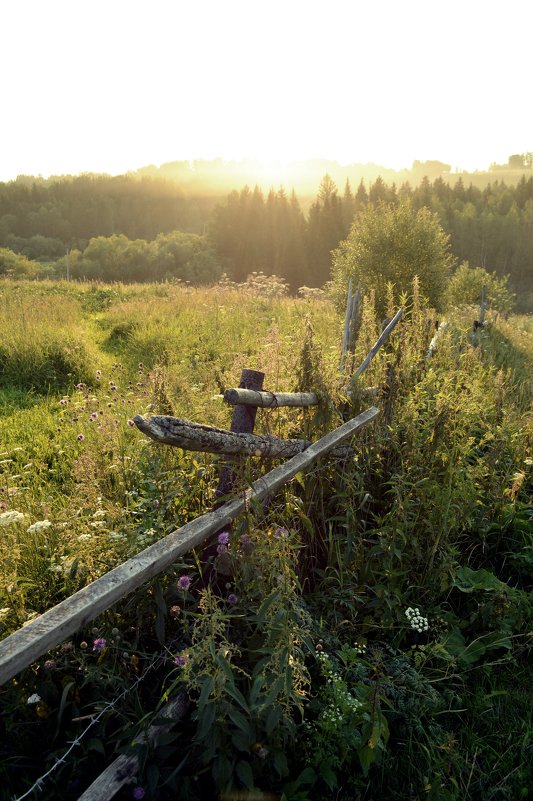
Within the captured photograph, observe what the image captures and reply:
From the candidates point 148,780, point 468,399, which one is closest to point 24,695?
point 148,780

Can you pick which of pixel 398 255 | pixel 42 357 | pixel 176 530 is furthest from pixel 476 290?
pixel 176 530

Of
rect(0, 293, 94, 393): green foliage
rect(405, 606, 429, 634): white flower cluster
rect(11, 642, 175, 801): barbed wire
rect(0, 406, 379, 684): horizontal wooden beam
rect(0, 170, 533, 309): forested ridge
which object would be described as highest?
rect(0, 406, 379, 684): horizontal wooden beam

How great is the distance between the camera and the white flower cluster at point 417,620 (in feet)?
11.2

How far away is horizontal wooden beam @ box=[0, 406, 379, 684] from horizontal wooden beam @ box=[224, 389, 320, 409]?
44 cm

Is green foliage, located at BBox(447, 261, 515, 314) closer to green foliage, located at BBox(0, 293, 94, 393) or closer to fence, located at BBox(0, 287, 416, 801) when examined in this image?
green foliage, located at BBox(0, 293, 94, 393)

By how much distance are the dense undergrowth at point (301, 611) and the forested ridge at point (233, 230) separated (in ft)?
103

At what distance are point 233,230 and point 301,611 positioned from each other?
67707 mm

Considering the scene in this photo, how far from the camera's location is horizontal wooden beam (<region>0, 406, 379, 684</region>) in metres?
1.93

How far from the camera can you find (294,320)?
13875 millimetres

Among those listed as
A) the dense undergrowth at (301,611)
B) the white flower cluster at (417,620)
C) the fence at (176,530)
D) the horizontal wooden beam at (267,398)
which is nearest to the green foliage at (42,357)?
the dense undergrowth at (301,611)

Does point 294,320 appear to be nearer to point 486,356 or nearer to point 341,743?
point 486,356

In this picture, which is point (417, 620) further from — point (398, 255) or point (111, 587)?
point (398, 255)

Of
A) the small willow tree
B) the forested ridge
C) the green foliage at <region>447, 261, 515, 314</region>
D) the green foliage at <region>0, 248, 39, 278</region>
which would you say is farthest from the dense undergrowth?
the green foliage at <region>0, 248, 39, 278</region>

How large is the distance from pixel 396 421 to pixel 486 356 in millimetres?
8766
